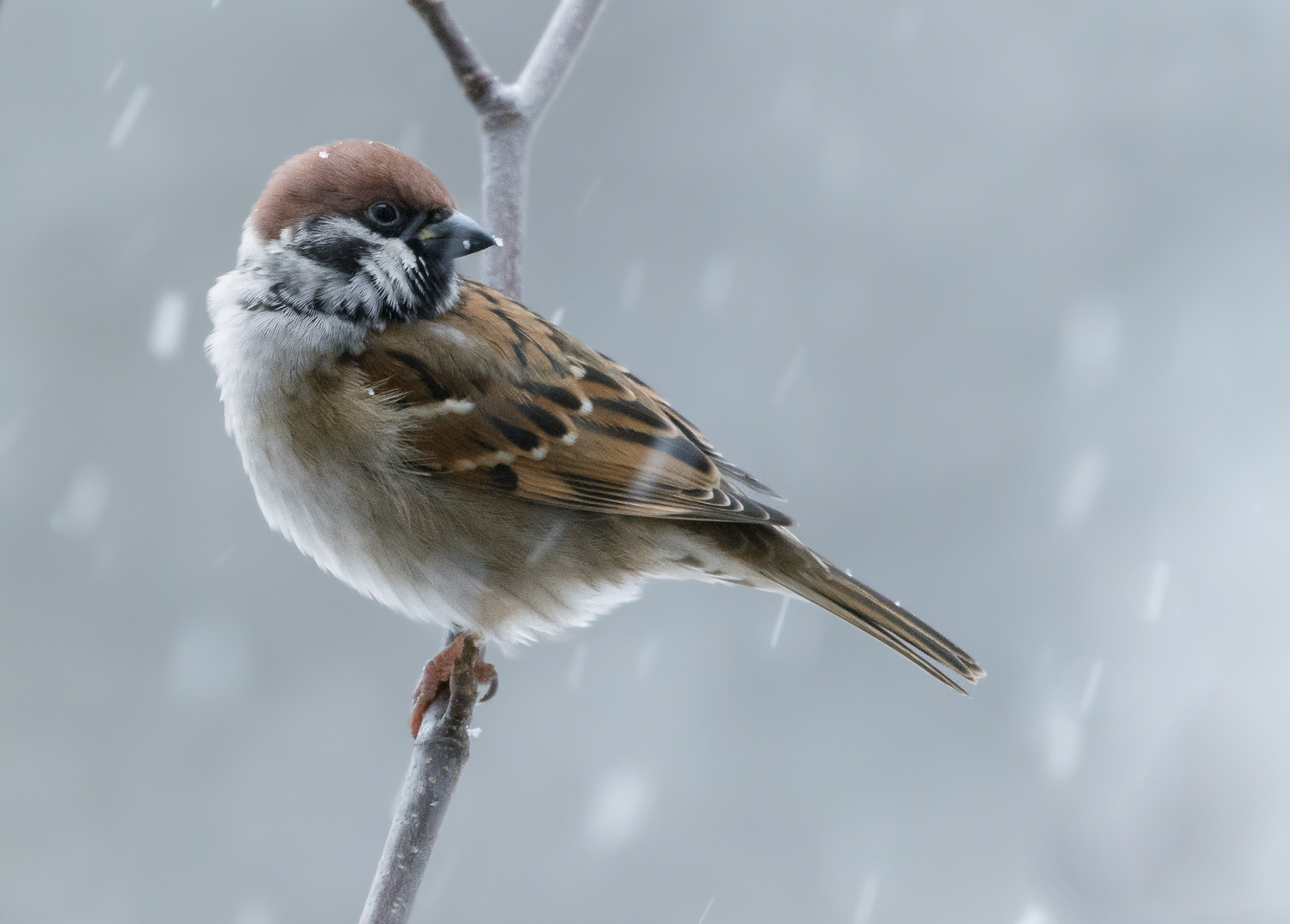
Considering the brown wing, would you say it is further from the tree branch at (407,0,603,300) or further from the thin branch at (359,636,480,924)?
the thin branch at (359,636,480,924)

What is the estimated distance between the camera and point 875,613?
2398 millimetres

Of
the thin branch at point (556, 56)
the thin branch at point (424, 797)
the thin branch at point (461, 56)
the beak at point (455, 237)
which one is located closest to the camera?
the thin branch at point (424, 797)

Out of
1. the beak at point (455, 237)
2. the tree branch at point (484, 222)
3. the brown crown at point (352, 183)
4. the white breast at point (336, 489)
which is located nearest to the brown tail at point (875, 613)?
the white breast at point (336, 489)

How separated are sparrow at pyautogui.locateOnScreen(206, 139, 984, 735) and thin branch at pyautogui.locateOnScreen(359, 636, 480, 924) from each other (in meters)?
0.31

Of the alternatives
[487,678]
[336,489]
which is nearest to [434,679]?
[487,678]

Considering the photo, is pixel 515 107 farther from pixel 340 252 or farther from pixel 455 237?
pixel 340 252

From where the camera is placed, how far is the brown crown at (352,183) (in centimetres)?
220

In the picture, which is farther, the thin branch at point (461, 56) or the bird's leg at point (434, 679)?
the bird's leg at point (434, 679)

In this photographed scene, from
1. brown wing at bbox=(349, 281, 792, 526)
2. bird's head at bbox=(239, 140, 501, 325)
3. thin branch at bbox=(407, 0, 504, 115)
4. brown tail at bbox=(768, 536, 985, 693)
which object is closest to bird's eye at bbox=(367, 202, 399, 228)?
bird's head at bbox=(239, 140, 501, 325)

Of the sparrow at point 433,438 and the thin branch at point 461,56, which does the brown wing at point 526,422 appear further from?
the thin branch at point 461,56

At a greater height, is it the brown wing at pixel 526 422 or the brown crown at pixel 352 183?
the brown crown at pixel 352 183

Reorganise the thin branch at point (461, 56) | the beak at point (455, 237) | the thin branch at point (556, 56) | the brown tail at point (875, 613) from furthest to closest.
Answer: the thin branch at point (556, 56) < the brown tail at point (875, 613) < the beak at point (455, 237) < the thin branch at point (461, 56)

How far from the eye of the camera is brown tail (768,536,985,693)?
231cm

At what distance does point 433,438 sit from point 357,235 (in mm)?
426
